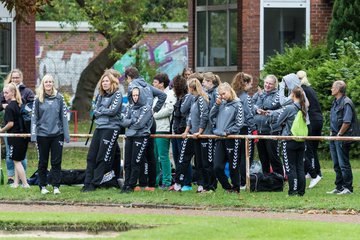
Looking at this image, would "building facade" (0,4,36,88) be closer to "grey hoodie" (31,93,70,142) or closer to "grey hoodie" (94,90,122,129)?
"grey hoodie" (31,93,70,142)

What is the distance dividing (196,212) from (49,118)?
3.52 meters

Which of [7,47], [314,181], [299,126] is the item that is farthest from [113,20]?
[299,126]

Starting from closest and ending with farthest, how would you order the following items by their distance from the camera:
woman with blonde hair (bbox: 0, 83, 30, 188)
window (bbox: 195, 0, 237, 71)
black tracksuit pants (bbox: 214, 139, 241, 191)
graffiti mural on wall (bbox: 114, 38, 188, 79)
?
black tracksuit pants (bbox: 214, 139, 241, 191) < woman with blonde hair (bbox: 0, 83, 30, 188) < window (bbox: 195, 0, 237, 71) < graffiti mural on wall (bbox: 114, 38, 188, 79)

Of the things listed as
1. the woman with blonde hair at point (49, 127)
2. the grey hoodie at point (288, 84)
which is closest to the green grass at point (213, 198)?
the woman with blonde hair at point (49, 127)

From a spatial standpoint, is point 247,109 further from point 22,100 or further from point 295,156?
point 22,100

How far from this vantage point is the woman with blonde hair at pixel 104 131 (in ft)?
63.9

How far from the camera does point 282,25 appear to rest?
102 feet

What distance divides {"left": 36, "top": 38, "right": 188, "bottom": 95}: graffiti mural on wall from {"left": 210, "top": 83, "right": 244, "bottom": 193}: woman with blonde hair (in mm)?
33272

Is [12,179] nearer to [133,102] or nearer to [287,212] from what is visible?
[133,102]

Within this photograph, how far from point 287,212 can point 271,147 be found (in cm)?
330

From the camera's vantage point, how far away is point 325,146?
88.6 feet

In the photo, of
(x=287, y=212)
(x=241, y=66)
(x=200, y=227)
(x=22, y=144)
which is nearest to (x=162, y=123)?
(x=22, y=144)

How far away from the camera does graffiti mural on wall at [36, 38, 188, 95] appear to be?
53.1 m

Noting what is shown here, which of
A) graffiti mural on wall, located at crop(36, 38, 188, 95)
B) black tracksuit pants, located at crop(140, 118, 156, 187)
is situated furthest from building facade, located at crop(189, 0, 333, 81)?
graffiti mural on wall, located at crop(36, 38, 188, 95)
